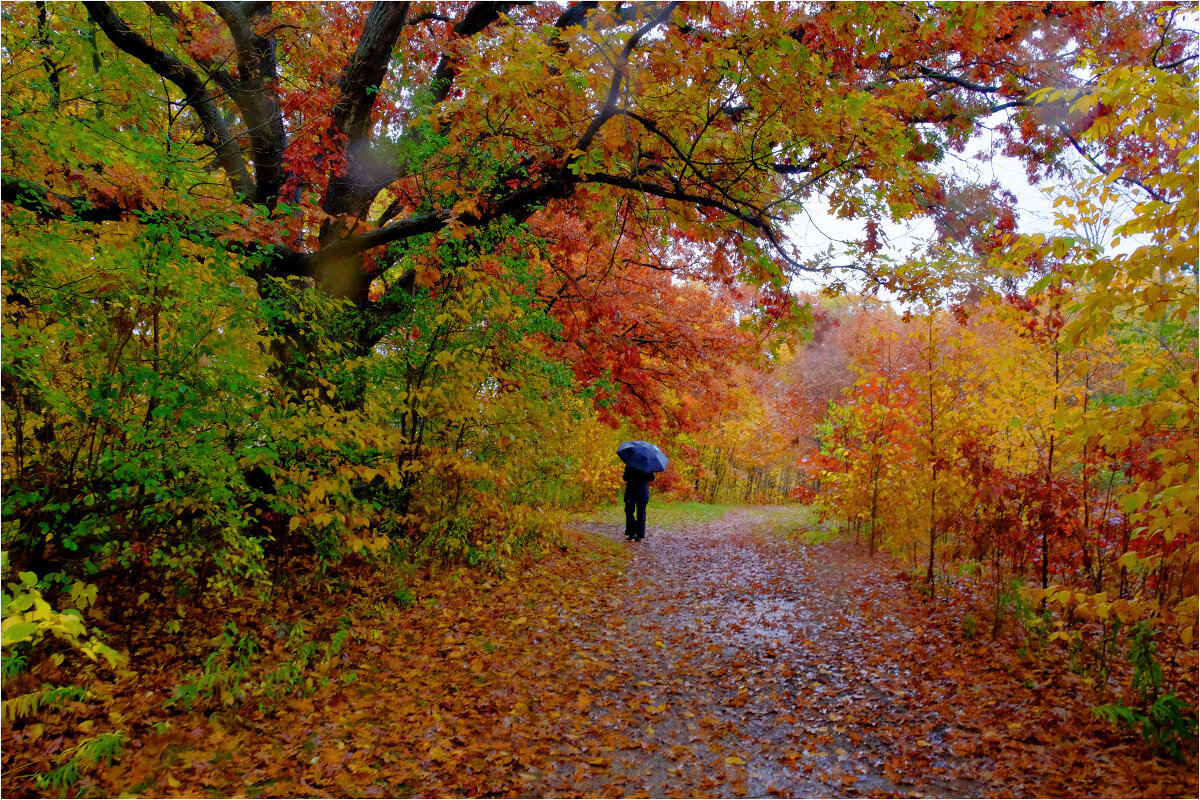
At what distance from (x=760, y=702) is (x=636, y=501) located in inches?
252

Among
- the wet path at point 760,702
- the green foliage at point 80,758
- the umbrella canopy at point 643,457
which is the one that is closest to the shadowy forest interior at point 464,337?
the green foliage at point 80,758

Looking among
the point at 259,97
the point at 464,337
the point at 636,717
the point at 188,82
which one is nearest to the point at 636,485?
the point at 464,337

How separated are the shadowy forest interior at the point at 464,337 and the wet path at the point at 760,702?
1.20 ft

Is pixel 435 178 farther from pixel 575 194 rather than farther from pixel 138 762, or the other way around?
pixel 138 762

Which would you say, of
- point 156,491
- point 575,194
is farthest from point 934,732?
point 575,194

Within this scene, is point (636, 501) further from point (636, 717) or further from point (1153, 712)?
point (1153, 712)

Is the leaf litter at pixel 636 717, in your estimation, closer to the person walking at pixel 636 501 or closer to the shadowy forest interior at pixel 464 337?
the shadowy forest interior at pixel 464 337

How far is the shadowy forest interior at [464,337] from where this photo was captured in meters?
3.09

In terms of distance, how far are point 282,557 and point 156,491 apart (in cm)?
214

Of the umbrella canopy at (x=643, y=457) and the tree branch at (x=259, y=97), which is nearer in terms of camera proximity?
the tree branch at (x=259, y=97)

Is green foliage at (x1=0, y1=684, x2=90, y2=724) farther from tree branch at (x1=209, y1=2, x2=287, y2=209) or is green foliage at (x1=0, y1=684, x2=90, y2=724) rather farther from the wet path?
tree branch at (x1=209, y1=2, x2=287, y2=209)

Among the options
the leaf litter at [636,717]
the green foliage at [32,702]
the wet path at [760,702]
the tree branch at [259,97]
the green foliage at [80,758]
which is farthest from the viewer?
the tree branch at [259,97]

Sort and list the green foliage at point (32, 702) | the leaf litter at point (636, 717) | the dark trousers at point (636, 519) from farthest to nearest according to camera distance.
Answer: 1. the dark trousers at point (636, 519)
2. the leaf litter at point (636, 717)
3. the green foliage at point (32, 702)

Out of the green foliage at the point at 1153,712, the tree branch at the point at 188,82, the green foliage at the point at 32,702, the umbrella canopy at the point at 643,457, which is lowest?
the green foliage at the point at 32,702
